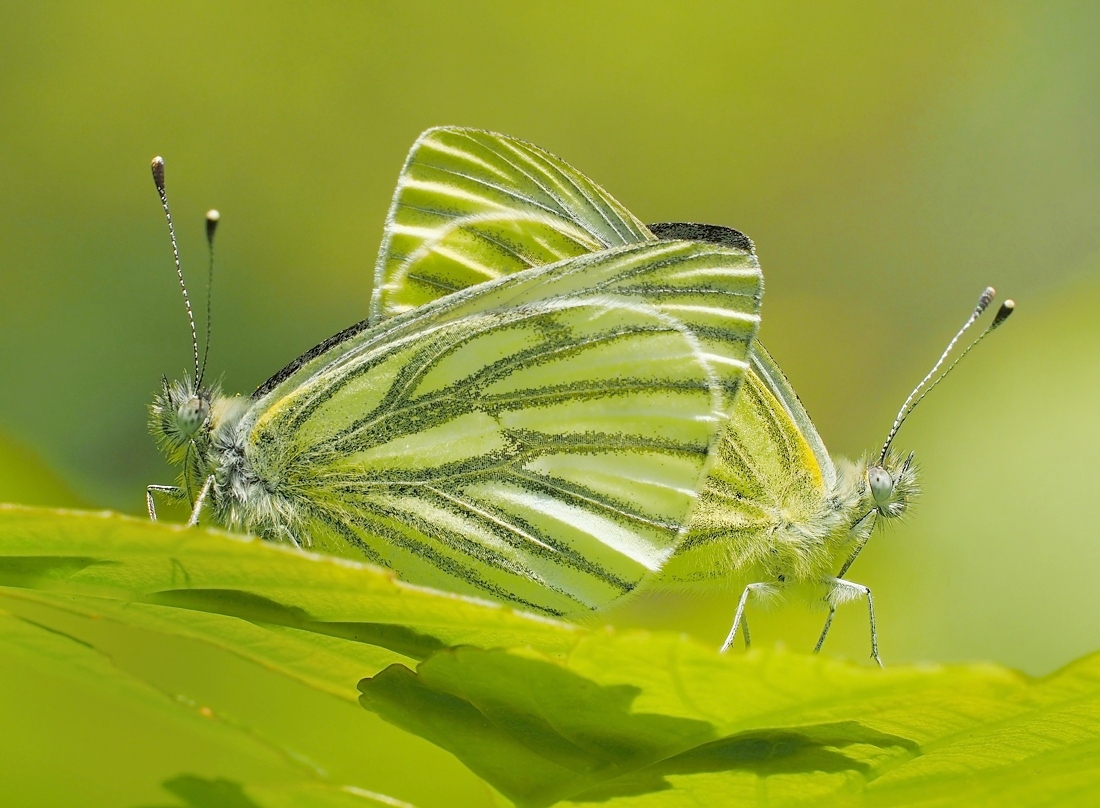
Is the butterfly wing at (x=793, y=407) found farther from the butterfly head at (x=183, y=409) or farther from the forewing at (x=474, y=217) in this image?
the butterfly head at (x=183, y=409)

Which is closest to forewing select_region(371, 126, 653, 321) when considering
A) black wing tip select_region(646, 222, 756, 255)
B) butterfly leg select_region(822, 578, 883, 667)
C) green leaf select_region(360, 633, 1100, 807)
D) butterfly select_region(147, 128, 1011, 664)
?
black wing tip select_region(646, 222, 756, 255)

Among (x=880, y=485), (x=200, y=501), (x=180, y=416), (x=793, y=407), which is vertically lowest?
(x=200, y=501)

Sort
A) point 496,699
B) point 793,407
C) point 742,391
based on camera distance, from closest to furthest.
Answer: point 496,699 → point 742,391 → point 793,407

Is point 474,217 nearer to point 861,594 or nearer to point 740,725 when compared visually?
point 861,594

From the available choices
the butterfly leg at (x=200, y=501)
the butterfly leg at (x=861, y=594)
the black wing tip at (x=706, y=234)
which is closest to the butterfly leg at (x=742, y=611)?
the butterfly leg at (x=861, y=594)

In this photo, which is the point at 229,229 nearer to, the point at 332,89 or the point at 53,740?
the point at 332,89

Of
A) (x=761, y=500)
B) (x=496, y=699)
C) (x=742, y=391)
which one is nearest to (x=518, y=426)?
(x=742, y=391)

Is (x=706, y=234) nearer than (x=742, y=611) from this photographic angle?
No
